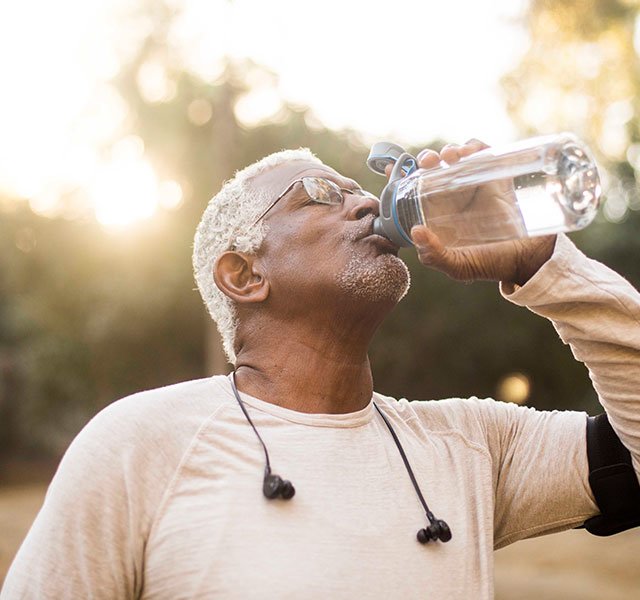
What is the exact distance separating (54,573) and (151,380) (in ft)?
53.3

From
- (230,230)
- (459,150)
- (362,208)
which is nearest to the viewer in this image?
(459,150)

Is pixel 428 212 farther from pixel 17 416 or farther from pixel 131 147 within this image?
pixel 17 416

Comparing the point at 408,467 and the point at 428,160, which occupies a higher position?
the point at 428,160

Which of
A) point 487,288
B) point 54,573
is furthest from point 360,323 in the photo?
point 487,288

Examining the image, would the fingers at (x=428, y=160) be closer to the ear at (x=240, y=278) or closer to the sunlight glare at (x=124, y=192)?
the ear at (x=240, y=278)

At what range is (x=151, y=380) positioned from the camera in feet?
57.7

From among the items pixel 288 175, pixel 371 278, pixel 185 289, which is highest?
pixel 288 175

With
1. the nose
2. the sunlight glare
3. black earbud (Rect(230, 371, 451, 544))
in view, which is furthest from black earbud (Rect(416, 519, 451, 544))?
the sunlight glare

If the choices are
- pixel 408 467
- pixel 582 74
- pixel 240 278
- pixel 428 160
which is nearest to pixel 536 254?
pixel 428 160

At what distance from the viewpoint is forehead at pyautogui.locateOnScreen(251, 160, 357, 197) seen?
2414 millimetres

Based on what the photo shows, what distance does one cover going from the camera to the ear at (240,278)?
228 cm

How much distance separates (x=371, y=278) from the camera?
6.98 ft

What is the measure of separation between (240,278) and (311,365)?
379 millimetres

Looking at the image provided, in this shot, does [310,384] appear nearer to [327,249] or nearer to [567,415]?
[327,249]
